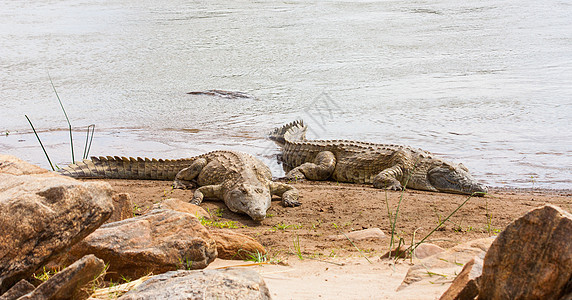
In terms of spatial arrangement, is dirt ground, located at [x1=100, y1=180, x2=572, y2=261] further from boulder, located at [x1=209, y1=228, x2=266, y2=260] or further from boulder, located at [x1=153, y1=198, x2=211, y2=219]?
boulder, located at [x1=153, y1=198, x2=211, y2=219]

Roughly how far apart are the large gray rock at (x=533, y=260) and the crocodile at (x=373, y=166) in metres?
4.92

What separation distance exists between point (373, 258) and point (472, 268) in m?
1.46

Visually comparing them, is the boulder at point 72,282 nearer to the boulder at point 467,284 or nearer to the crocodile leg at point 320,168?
the boulder at point 467,284

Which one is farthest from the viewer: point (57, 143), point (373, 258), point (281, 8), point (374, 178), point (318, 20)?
point (281, 8)

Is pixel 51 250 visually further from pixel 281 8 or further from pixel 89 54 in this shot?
pixel 281 8

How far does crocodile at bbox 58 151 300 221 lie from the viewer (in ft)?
20.6

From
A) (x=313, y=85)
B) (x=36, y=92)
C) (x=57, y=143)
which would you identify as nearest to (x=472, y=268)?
(x=57, y=143)

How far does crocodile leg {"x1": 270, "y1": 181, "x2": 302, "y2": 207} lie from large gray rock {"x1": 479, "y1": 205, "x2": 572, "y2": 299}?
168 inches

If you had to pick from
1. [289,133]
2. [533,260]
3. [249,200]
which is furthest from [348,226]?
[289,133]

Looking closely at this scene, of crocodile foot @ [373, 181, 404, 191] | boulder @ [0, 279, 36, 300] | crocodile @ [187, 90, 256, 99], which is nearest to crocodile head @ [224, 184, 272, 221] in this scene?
crocodile foot @ [373, 181, 404, 191]

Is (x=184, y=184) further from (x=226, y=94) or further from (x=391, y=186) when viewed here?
(x=226, y=94)

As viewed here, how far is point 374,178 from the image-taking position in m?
8.02

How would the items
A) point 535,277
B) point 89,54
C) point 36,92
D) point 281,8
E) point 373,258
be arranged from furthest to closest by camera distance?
point 281,8
point 89,54
point 36,92
point 373,258
point 535,277

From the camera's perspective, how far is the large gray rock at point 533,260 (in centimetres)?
219
